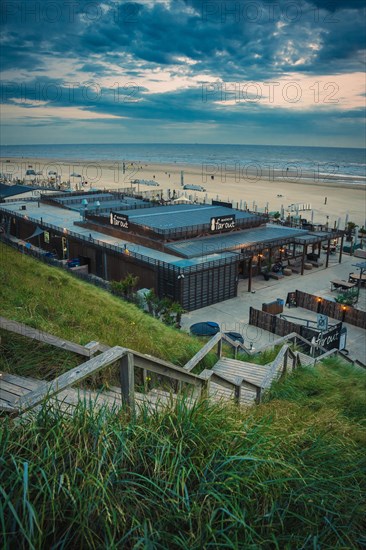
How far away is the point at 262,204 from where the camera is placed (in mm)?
68250

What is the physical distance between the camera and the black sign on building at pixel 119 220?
32.3 m

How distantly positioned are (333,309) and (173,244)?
11.4m

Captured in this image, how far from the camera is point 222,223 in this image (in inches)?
1264

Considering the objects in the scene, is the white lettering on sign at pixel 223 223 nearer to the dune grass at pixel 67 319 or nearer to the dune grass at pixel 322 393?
the dune grass at pixel 67 319

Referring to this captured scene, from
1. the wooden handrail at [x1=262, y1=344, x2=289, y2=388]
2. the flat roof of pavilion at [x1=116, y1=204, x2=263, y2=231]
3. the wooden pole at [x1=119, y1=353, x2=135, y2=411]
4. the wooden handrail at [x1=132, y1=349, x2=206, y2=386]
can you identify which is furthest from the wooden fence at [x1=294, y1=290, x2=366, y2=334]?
the wooden pole at [x1=119, y1=353, x2=135, y2=411]

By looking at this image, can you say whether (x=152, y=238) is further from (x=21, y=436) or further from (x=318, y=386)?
(x=21, y=436)

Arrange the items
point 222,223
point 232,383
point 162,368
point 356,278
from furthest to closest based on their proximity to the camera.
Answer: point 222,223, point 356,278, point 232,383, point 162,368

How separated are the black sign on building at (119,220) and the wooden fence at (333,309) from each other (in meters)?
14.0

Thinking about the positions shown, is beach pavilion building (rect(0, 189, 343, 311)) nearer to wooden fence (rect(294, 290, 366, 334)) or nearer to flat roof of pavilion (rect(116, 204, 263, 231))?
flat roof of pavilion (rect(116, 204, 263, 231))

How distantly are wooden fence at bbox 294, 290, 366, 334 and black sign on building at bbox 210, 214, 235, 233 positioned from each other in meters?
8.75

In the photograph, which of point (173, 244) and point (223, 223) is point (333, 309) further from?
point (173, 244)

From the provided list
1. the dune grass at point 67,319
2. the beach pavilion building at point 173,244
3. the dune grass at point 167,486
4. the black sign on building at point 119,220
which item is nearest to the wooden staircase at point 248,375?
the dune grass at point 67,319

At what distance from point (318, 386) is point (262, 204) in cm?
6099

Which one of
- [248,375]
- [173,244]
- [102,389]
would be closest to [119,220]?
[173,244]
